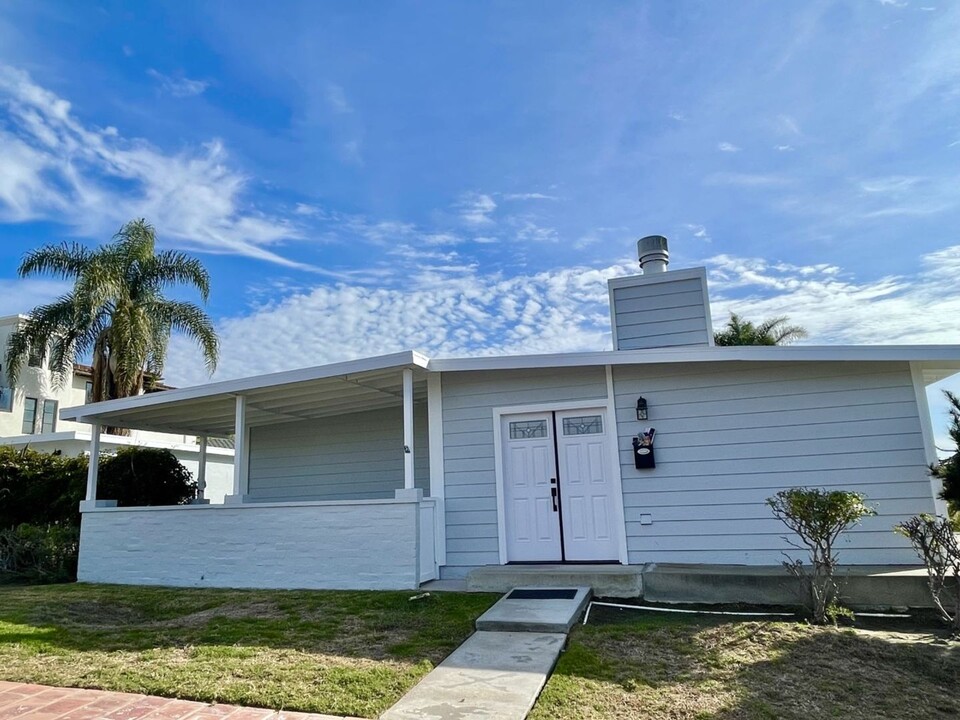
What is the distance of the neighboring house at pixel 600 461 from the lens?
655cm

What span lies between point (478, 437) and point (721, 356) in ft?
10.1

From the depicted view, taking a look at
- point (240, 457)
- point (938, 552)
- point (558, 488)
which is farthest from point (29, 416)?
point (938, 552)

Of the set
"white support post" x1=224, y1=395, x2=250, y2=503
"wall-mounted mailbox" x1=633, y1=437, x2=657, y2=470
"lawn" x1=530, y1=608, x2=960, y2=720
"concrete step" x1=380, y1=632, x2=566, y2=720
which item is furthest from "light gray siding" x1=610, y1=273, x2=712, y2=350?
"white support post" x1=224, y1=395, x2=250, y2=503

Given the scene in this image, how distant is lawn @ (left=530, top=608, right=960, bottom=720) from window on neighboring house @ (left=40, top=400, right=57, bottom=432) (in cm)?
2322

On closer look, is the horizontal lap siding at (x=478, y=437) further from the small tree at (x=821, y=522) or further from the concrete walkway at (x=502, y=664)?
the small tree at (x=821, y=522)

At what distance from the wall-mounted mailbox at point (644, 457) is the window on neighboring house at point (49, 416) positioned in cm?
2233

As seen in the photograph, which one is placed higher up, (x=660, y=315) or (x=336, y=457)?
(x=660, y=315)

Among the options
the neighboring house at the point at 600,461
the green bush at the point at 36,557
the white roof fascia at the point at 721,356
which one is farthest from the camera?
the green bush at the point at 36,557

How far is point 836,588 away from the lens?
17.9 feet

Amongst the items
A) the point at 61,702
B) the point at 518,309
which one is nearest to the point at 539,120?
the point at 518,309

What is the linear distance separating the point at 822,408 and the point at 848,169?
160 inches

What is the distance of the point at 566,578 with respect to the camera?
21.3 ft

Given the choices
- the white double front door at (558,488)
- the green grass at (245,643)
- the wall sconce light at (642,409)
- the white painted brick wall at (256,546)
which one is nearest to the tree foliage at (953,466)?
the wall sconce light at (642,409)

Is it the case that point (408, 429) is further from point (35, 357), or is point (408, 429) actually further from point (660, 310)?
point (35, 357)
